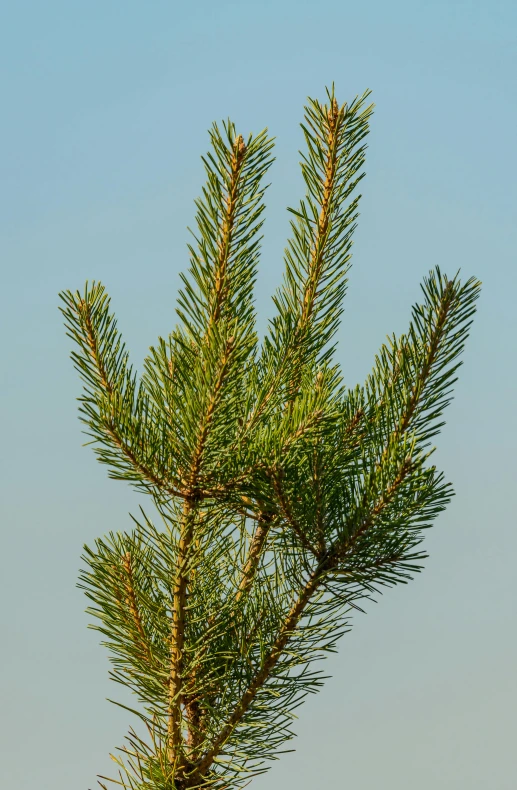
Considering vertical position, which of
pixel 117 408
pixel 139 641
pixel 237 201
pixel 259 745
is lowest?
pixel 259 745

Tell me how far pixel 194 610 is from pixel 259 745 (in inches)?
19.6

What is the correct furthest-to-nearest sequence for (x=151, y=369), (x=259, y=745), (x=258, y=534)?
(x=258, y=534) → (x=259, y=745) → (x=151, y=369)

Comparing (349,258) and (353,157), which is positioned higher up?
(353,157)

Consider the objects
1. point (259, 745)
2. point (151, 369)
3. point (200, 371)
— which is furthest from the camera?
point (259, 745)

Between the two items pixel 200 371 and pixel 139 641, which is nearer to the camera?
pixel 200 371

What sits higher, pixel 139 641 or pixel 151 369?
pixel 151 369

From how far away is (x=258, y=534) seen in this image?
335 cm

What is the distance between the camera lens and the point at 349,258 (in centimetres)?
314

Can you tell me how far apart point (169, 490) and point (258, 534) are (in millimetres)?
514

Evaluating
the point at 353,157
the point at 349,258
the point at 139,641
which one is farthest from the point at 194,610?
the point at 353,157

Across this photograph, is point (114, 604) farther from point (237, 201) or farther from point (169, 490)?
point (237, 201)

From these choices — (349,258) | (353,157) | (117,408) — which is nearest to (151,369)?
(117,408)

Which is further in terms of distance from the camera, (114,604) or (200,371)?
(114,604)

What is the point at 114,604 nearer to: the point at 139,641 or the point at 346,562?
the point at 139,641
